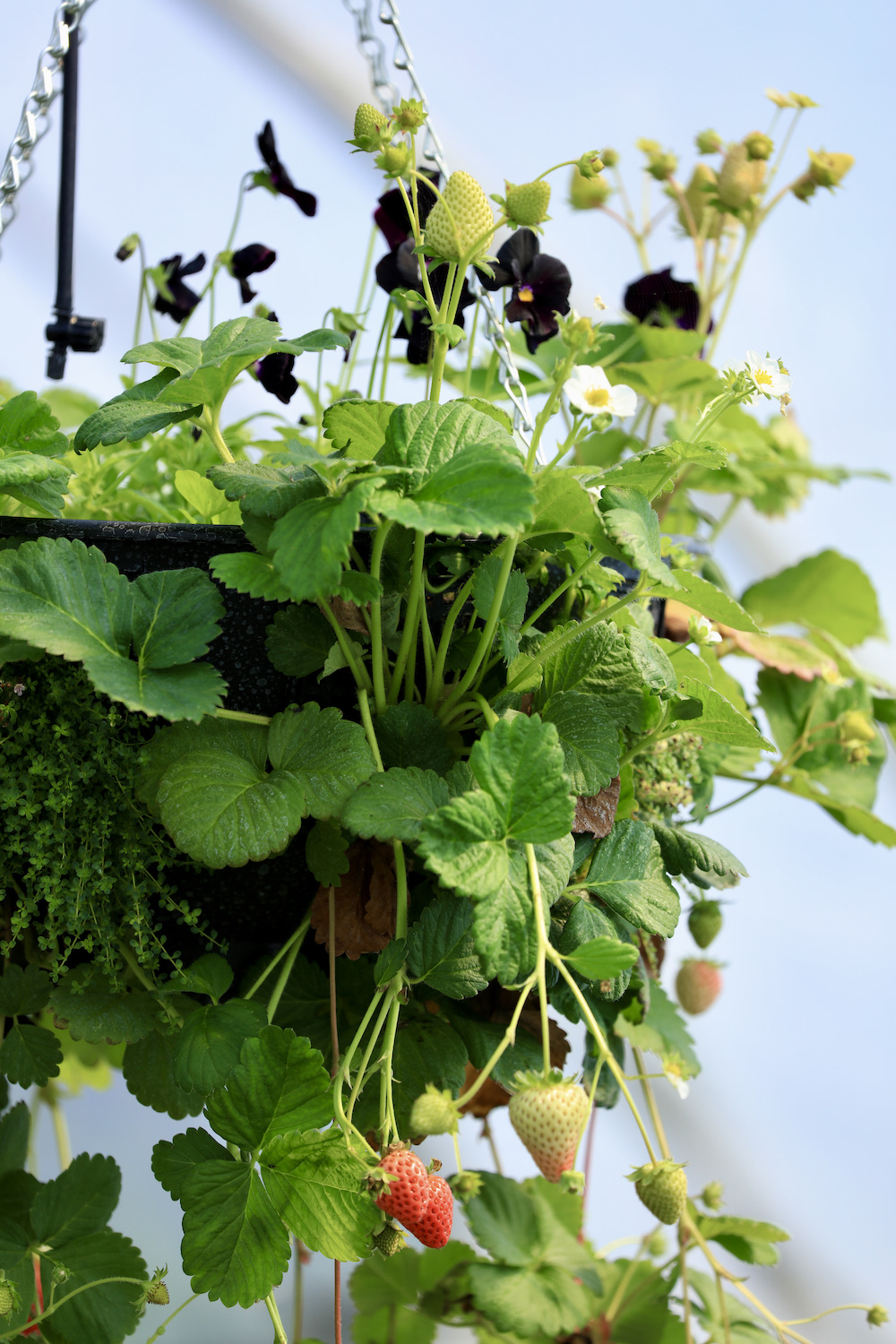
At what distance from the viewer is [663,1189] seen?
19.4 inches

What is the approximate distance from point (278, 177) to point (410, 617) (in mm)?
493

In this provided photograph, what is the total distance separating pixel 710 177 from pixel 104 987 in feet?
3.27

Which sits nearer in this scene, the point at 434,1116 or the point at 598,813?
the point at 434,1116

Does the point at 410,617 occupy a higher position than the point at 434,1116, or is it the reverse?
the point at 410,617

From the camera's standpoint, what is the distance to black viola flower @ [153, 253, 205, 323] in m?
0.91

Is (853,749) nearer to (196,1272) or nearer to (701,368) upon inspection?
(701,368)

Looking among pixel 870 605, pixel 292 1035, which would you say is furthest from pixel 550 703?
pixel 870 605

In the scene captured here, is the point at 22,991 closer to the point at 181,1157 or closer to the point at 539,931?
the point at 181,1157

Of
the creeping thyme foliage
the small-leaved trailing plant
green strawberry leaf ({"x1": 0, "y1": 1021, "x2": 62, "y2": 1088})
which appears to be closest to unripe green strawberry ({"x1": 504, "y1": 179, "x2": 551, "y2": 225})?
the small-leaved trailing plant

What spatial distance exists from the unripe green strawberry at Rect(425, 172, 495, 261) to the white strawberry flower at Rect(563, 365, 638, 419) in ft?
0.30

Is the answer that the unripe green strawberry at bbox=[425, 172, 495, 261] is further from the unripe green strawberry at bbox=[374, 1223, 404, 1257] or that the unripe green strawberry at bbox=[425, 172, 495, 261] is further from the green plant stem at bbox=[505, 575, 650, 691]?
the unripe green strawberry at bbox=[374, 1223, 404, 1257]

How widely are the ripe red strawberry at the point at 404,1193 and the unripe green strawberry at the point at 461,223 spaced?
0.45m

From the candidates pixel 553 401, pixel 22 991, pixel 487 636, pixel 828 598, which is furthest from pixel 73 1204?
pixel 828 598

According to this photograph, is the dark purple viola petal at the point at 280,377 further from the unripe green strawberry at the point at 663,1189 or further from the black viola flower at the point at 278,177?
the unripe green strawberry at the point at 663,1189
